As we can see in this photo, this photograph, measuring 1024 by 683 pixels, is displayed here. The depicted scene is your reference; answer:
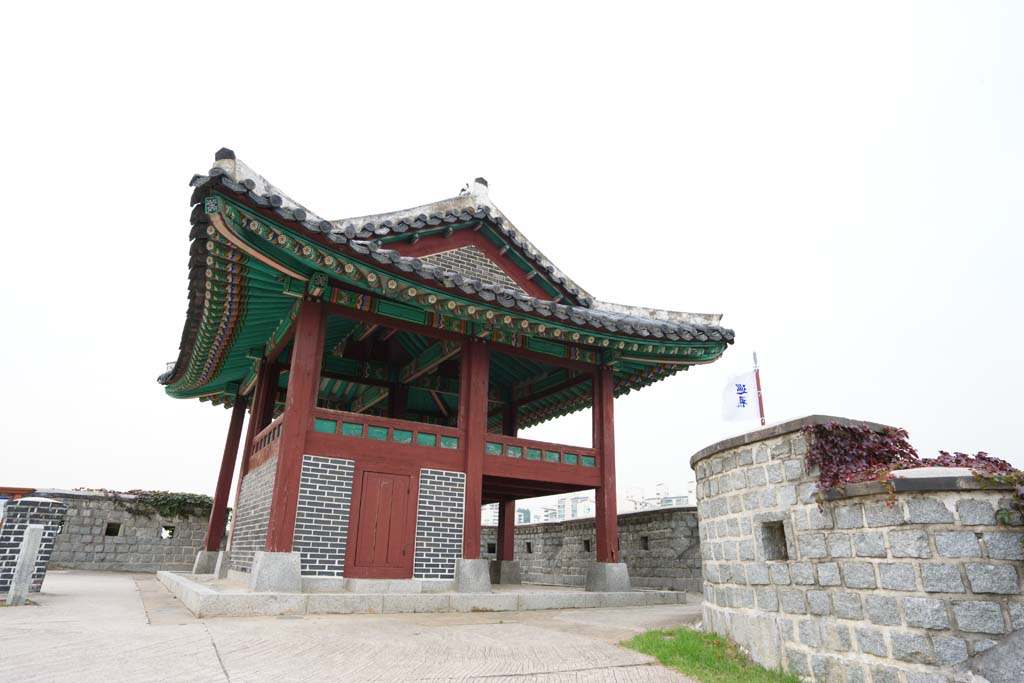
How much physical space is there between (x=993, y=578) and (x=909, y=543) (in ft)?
1.51

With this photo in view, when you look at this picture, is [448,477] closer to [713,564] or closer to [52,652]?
[713,564]

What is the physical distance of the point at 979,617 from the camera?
12.0 ft

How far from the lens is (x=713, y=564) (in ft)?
20.4

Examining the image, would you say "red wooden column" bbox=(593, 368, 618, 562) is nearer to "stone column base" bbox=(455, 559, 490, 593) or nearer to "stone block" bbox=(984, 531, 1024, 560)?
"stone column base" bbox=(455, 559, 490, 593)

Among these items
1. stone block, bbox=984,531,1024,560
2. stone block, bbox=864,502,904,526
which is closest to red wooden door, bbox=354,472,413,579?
stone block, bbox=864,502,904,526

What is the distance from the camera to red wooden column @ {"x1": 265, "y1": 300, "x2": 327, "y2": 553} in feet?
27.3

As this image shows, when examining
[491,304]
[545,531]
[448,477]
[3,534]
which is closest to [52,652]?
[3,534]

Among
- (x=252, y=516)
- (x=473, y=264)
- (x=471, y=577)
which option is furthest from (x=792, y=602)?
(x=473, y=264)

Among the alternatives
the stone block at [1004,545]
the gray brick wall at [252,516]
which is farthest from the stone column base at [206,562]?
the stone block at [1004,545]

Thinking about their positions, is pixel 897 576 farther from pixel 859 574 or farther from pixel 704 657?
pixel 704 657

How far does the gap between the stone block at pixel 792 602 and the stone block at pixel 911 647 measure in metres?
0.81

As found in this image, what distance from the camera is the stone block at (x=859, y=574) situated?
13.9ft

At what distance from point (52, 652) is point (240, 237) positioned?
4814mm

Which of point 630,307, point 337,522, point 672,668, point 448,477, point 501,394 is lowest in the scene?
point 672,668
